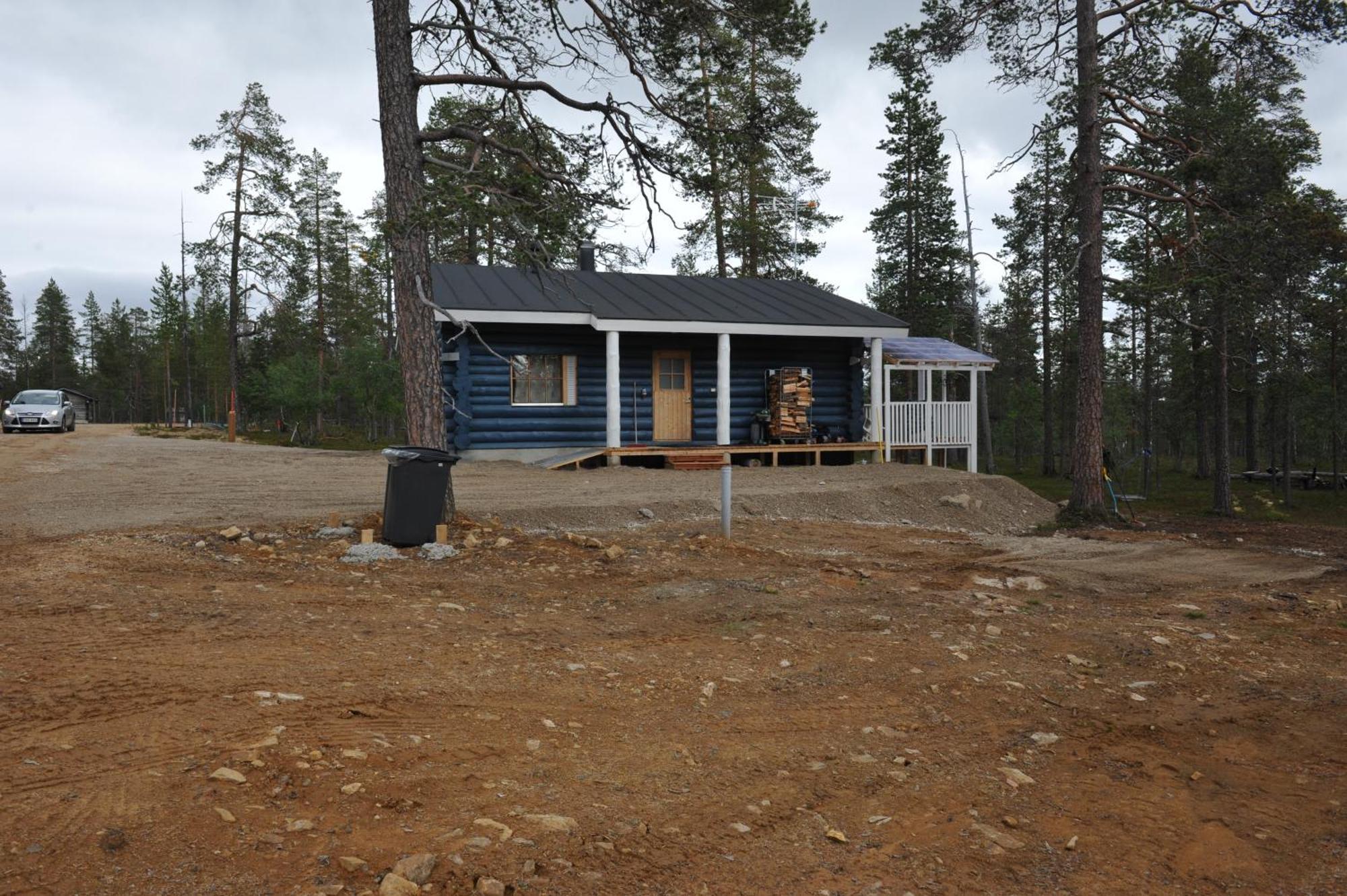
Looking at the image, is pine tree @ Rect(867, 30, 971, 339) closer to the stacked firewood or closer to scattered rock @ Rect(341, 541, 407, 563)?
the stacked firewood

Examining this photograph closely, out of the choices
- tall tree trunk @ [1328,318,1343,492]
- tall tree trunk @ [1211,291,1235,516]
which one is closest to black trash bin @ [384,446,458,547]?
tall tree trunk @ [1211,291,1235,516]

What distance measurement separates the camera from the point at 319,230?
152ft

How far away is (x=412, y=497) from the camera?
8.52 meters

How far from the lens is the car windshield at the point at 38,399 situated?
28672mm

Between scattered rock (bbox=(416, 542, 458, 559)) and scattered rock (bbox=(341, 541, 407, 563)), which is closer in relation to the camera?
scattered rock (bbox=(341, 541, 407, 563))

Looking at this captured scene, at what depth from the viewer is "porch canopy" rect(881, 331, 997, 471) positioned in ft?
69.1

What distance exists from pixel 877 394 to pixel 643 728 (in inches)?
689

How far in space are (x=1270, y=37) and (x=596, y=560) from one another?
13440 millimetres

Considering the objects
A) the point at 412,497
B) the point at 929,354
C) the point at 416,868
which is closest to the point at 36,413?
the point at 412,497

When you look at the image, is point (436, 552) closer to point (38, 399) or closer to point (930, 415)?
point (930, 415)

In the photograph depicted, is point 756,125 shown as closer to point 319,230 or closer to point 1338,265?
point 1338,265

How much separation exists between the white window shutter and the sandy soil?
280 cm

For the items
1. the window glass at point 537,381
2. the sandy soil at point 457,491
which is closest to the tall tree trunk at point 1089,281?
the sandy soil at point 457,491

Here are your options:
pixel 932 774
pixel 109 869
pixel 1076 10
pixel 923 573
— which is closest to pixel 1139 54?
pixel 1076 10
